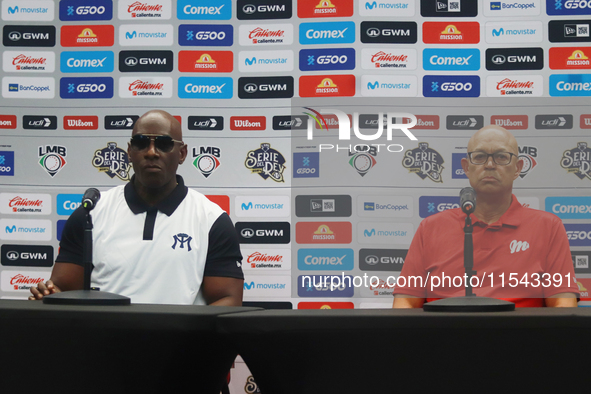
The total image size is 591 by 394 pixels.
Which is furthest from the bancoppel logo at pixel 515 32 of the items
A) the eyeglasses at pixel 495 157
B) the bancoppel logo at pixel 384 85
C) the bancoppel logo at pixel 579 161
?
the eyeglasses at pixel 495 157

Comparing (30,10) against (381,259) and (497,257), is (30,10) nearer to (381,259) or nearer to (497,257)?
(381,259)

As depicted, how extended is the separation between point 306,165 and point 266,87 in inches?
19.2

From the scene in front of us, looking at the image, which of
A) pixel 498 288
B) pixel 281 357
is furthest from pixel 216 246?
pixel 498 288

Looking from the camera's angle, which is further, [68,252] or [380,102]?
[380,102]

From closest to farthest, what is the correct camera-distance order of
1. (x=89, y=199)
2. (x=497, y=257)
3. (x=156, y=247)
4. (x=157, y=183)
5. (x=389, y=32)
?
(x=89, y=199), (x=156, y=247), (x=157, y=183), (x=497, y=257), (x=389, y=32)

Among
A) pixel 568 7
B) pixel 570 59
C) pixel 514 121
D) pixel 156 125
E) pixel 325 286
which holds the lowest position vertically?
pixel 325 286

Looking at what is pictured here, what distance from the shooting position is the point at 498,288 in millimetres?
2184

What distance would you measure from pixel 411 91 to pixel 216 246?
1436mm

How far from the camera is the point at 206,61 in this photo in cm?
270

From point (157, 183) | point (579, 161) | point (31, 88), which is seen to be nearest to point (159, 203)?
point (157, 183)

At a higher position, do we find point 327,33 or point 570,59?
point 327,33

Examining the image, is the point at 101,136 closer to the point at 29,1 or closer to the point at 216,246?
the point at 29,1

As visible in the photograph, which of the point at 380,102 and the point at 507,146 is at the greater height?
the point at 380,102

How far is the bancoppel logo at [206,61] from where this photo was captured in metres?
2.69
